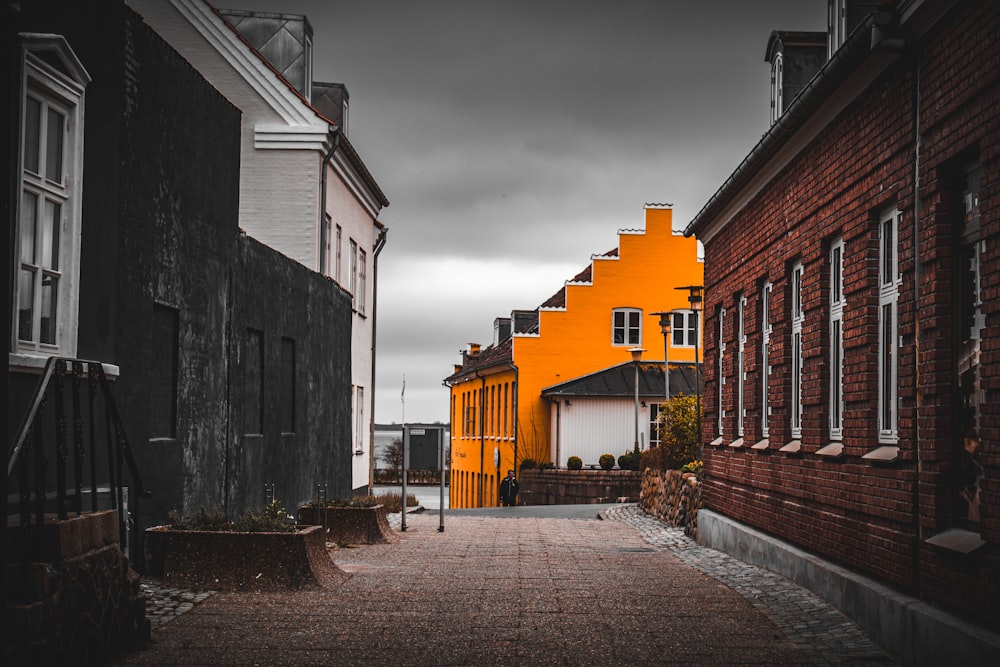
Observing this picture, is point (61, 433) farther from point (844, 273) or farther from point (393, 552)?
point (393, 552)

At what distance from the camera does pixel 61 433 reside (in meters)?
7.44

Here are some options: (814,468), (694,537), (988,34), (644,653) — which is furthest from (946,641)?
(694,537)

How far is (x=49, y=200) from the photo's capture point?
29.6 feet

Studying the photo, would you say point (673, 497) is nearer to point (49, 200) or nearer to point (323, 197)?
point (323, 197)

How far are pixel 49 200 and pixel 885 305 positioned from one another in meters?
6.63

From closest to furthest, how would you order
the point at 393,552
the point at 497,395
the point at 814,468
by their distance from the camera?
the point at 814,468 < the point at 393,552 < the point at 497,395

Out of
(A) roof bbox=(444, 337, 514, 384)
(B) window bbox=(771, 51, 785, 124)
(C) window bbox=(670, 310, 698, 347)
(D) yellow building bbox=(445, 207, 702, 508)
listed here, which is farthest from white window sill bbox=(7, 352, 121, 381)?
(C) window bbox=(670, 310, 698, 347)

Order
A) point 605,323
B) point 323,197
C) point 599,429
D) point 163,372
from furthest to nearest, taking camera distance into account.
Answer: point 605,323
point 599,429
point 323,197
point 163,372

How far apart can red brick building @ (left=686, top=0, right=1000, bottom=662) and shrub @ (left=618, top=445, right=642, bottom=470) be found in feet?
88.5

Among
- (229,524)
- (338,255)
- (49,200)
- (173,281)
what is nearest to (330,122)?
(338,255)

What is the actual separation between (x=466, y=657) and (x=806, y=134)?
6.91 meters

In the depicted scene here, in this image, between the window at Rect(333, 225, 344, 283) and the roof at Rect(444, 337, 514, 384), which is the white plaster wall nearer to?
the roof at Rect(444, 337, 514, 384)

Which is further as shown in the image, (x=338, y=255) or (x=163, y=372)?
(x=338, y=255)

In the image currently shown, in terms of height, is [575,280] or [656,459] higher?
[575,280]
